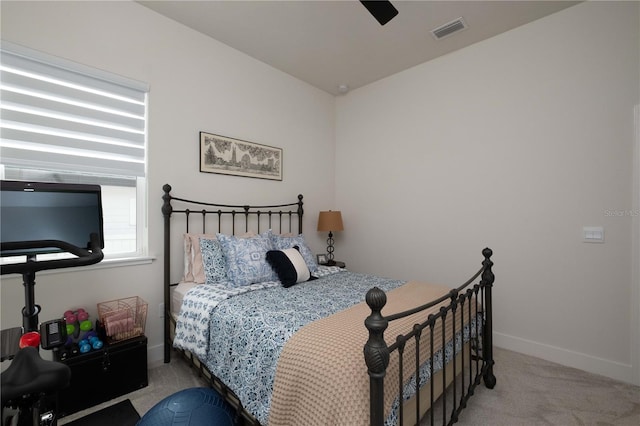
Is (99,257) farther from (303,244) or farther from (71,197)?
(303,244)

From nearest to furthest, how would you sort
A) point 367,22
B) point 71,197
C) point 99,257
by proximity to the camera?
point 99,257 → point 71,197 → point 367,22

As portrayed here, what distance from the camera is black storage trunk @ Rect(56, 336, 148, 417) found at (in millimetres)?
1849

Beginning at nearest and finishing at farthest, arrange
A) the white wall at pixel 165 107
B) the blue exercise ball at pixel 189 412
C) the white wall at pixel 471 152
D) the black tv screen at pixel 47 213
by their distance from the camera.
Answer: the black tv screen at pixel 47 213 → the blue exercise ball at pixel 189 412 → the white wall at pixel 165 107 → the white wall at pixel 471 152

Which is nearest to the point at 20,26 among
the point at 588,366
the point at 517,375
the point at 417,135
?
the point at 417,135

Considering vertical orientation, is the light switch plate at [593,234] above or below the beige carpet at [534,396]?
above

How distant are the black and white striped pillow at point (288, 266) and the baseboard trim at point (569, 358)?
1800 mm

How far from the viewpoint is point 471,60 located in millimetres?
3008

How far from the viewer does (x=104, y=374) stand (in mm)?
1974

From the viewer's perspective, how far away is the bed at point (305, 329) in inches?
47.5

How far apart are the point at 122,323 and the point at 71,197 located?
1128 millimetres

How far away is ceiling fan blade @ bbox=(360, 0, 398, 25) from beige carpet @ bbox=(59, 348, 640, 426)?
2616 mm

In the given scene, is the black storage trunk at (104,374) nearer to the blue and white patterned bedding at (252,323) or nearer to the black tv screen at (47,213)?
the blue and white patterned bedding at (252,323)

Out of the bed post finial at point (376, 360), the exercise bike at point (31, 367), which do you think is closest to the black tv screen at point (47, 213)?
the exercise bike at point (31, 367)

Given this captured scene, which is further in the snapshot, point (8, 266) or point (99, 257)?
point (99, 257)
